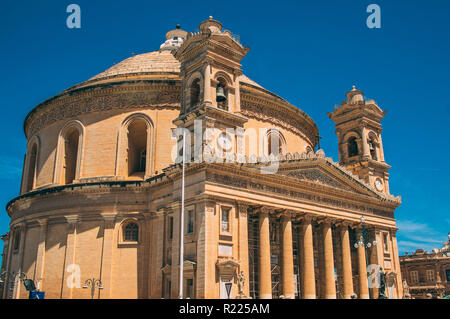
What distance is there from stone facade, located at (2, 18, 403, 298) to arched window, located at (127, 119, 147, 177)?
9 cm

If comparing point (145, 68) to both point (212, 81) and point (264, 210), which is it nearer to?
point (212, 81)

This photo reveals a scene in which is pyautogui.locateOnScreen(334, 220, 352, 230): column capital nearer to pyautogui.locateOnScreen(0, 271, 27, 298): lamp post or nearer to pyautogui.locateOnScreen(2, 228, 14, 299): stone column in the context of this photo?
pyautogui.locateOnScreen(0, 271, 27, 298): lamp post

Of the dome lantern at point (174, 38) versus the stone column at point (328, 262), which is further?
the dome lantern at point (174, 38)

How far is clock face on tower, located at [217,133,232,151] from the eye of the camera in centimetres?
2884

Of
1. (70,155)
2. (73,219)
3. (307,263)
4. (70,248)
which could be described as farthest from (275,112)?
(70,248)

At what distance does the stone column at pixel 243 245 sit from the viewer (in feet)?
88.4

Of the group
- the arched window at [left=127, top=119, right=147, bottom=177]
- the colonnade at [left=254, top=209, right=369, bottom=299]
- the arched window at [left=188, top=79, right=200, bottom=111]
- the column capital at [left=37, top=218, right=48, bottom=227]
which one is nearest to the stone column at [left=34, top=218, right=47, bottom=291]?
the column capital at [left=37, top=218, right=48, bottom=227]

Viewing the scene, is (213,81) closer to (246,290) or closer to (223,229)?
(223,229)

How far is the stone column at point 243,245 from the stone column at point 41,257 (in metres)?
15.7

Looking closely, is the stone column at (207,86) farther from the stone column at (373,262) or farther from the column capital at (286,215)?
the stone column at (373,262)

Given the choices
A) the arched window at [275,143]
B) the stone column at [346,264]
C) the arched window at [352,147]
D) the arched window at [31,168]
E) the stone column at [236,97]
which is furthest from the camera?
the arched window at [352,147]

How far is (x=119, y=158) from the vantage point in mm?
34312

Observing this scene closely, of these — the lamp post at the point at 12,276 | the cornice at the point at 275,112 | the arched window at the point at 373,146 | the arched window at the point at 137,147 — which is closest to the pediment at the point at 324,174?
the arched window at the point at 373,146
